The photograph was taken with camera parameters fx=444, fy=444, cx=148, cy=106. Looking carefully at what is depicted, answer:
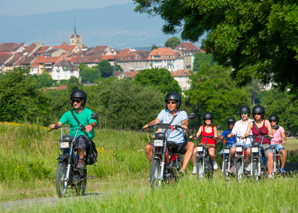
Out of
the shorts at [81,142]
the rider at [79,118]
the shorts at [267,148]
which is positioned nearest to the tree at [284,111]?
the shorts at [267,148]

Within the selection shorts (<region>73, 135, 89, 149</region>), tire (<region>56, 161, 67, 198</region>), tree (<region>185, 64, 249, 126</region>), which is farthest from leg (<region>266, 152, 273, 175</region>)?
tree (<region>185, 64, 249, 126</region>)

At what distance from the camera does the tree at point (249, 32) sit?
11617mm

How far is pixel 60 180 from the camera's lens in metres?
6.50

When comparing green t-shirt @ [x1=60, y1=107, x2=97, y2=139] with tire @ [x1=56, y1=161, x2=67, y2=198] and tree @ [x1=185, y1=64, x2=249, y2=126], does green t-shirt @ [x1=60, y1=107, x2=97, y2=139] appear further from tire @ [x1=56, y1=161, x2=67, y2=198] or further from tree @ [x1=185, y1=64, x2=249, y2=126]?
tree @ [x1=185, y1=64, x2=249, y2=126]

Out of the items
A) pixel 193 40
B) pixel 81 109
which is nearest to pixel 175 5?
pixel 193 40

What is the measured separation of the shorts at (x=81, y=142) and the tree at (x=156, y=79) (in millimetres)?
80675

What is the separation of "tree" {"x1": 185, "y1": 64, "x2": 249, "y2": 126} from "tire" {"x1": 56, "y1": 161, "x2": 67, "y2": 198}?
65667 mm

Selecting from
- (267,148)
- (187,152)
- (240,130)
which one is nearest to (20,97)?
(240,130)

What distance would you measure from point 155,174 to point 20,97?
41.9 metres

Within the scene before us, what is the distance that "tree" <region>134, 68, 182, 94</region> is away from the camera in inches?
3501

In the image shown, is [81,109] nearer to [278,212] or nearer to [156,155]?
[156,155]

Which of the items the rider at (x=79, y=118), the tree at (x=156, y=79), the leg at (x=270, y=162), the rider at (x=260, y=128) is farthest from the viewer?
the tree at (x=156, y=79)

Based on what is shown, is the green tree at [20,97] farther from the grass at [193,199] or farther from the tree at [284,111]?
the tree at [284,111]

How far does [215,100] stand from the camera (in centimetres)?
7175
